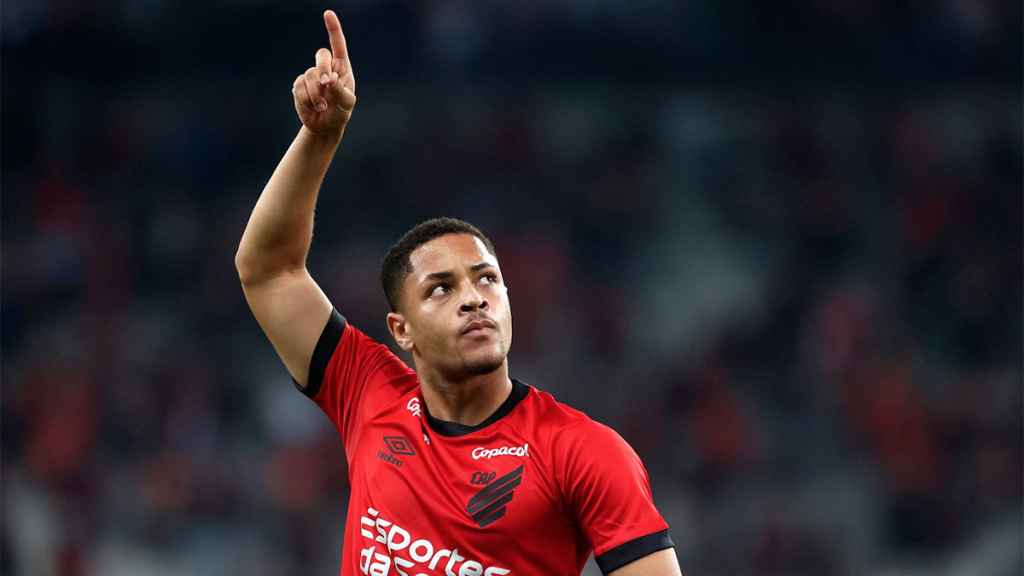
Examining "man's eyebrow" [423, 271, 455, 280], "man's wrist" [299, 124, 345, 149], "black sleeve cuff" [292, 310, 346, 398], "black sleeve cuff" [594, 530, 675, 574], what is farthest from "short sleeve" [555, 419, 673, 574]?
"man's wrist" [299, 124, 345, 149]

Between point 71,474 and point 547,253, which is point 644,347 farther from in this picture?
point 71,474

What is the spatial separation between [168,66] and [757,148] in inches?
214

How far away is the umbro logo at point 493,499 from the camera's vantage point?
3.24 meters

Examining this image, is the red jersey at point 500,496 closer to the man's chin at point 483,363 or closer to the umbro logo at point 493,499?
the umbro logo at point 493,499

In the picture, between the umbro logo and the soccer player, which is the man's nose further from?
the umbro logo

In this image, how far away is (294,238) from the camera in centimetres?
371

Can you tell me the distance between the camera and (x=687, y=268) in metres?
11.1

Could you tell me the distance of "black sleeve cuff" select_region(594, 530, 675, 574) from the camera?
3.05 metres

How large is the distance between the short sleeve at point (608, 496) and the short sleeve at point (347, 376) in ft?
2.27

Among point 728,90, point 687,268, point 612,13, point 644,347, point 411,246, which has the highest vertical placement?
point 612,13

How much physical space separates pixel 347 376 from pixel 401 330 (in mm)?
284

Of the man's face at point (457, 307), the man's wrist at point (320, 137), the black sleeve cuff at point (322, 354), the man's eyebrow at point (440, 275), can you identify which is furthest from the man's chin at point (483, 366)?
the man's wrist at point (320, 137)

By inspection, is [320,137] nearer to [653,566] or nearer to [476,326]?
[476,326]

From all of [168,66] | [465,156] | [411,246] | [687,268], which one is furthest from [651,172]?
[411,246]
